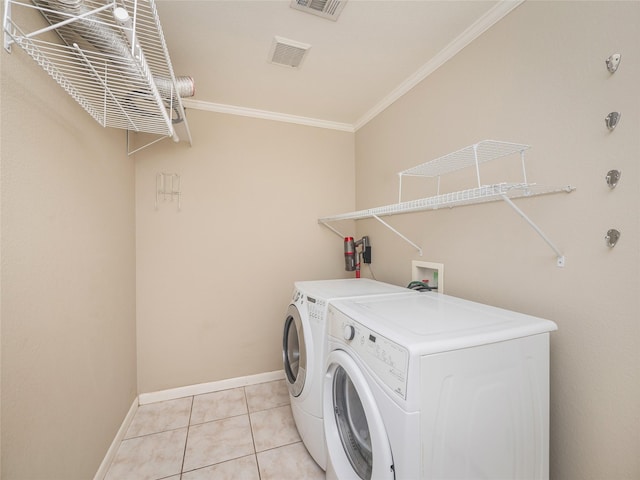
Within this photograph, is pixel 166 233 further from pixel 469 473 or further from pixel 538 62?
pixel 538 62

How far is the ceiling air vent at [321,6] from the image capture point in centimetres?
136

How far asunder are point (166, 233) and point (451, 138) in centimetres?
222

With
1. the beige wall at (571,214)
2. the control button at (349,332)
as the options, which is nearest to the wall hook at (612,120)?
the beige wall at (571,214)

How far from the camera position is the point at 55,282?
1.14m

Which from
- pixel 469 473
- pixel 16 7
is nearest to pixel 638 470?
pixel 469 473

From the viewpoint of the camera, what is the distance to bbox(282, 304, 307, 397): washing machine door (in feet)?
5.36

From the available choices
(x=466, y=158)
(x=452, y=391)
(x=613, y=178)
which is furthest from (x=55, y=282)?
(x=613, y=178)

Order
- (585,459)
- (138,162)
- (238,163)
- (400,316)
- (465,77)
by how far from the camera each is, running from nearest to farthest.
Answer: (585,459)
(400,316)
(465,77)
(138,162)
(238,163)

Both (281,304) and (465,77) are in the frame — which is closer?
(465,77)

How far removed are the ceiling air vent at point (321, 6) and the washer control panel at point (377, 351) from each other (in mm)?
1512

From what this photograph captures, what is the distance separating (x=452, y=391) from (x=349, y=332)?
0.43 metres

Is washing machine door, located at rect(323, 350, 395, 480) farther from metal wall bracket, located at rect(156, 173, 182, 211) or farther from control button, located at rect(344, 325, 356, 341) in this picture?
metal wall bracket, located at rect(156, 173, 182, 211)

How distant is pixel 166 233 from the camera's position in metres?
2.27

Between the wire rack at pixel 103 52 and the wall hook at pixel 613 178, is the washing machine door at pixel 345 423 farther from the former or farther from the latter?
the wire rack at pixel 103 52
